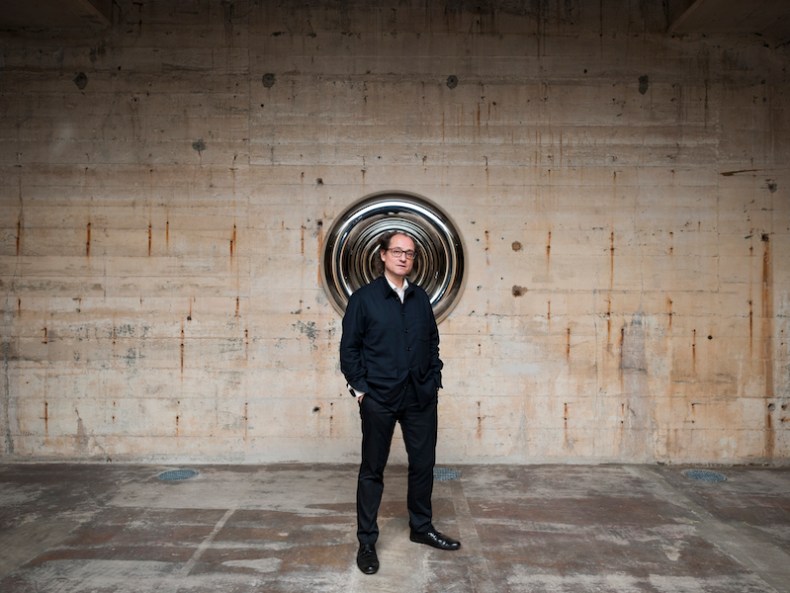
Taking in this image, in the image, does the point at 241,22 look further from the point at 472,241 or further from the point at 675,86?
the point at 675,86

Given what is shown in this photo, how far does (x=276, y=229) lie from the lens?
4641 millimetres

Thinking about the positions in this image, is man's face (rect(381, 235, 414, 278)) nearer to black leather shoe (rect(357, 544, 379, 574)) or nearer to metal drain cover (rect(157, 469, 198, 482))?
black leather shoe (rect(357, 544, 379, 574))

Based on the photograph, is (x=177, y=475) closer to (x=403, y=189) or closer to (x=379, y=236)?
(x=379, y=236)

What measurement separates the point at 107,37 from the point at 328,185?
206 cm

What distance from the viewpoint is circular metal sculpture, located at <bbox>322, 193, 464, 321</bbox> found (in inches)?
181

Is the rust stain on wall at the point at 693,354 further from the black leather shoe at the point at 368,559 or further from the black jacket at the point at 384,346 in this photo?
the black leather shoe at the point at 368,559

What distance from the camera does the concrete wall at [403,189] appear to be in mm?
4637

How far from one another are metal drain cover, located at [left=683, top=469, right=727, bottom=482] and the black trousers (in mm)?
2291

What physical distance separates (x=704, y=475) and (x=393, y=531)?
250 cm

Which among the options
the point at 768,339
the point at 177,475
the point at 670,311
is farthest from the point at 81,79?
the point at 768,339

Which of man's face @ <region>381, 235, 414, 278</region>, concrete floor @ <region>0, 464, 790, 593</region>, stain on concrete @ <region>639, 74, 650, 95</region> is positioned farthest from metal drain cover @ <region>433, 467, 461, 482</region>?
stain on concrete @ <region>639, 74, 650, 95</region>

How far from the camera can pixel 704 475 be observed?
14.5 ft

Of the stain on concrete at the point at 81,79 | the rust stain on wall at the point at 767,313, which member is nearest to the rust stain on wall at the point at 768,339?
the rust stain on wall at the point at 767,313

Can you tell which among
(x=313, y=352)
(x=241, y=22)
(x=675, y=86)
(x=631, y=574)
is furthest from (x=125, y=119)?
(x=631, y=574)
